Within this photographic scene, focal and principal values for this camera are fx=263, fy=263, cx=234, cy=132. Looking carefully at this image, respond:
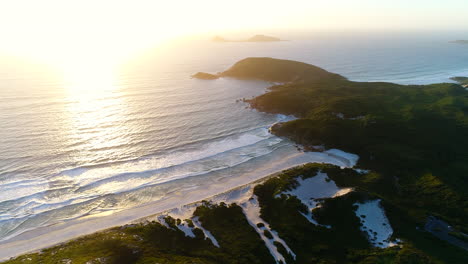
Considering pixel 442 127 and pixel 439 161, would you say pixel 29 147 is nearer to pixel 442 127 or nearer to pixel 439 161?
pixel 439 161

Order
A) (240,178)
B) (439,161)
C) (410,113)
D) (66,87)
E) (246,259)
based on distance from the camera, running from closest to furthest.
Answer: (246,259) < (240,178) < (439,161) < (410,113) < (66,87)

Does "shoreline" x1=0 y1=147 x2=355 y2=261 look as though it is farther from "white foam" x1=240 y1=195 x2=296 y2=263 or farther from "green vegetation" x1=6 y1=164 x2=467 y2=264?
"white foam" x1=240 y1=195 x2=296 y2=263

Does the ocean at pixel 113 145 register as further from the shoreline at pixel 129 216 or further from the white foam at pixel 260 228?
the white foam at pixel 260 228

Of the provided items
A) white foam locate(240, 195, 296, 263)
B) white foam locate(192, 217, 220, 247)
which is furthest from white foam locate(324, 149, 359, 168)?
white foam locate(192, 217, 220, 247)

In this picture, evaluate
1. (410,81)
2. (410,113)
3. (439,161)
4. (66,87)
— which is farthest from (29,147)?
(410,81)

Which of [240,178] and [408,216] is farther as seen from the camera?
[240,178]

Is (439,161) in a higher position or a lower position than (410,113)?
lower
